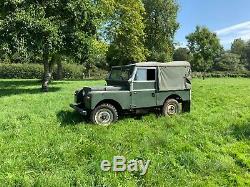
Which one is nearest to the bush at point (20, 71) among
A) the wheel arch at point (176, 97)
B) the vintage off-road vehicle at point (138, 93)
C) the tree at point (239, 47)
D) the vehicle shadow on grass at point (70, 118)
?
the vehicle shadow on grass at point (70, 118)

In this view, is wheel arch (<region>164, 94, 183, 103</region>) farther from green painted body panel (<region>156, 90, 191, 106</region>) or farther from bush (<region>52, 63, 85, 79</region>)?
bush (<region>52, 63, 85, 79</region>)

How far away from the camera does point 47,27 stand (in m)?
16.4

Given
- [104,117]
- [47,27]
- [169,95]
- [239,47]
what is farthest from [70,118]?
[239,47]

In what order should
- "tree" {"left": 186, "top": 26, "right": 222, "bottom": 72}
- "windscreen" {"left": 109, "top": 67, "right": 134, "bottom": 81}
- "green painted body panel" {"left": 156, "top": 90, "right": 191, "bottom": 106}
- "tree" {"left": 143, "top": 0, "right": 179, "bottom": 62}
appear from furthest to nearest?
"tree" {"left": 186, "top": 26, "right": 222, "bottom": 72}, "tree" {"left": 143, "top": 0, "right": 179, "bottom": 62}, "green painted body panel" {"left": 156, "top": 90, "right": 191, "bottom": 106}, "windscreen" {"left": 109, "top": 67, "right": 134, "bottom": 81}

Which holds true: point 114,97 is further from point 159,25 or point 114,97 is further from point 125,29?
point 159,25

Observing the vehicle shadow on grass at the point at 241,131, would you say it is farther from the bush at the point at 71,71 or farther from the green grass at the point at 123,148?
the bush at the point at 71,71

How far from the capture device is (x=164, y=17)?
50.8m

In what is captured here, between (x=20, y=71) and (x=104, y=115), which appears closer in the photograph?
(x=104, y=115)

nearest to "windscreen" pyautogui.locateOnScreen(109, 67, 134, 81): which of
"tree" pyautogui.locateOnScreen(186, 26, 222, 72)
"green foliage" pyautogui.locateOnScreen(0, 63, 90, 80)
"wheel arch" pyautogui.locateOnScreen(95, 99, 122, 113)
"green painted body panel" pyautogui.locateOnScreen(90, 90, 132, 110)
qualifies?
"green painted body panel" pyautogui.locateOnScreen(90, 90, 132, 110)

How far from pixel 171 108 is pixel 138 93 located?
1.68 metres

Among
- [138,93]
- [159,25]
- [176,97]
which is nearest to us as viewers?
[138,93]

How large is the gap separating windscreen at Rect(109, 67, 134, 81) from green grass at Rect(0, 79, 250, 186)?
1597 millimetres

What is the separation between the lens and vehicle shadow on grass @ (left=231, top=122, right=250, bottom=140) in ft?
31.0

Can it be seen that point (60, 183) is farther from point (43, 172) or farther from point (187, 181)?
point (187, 181)
